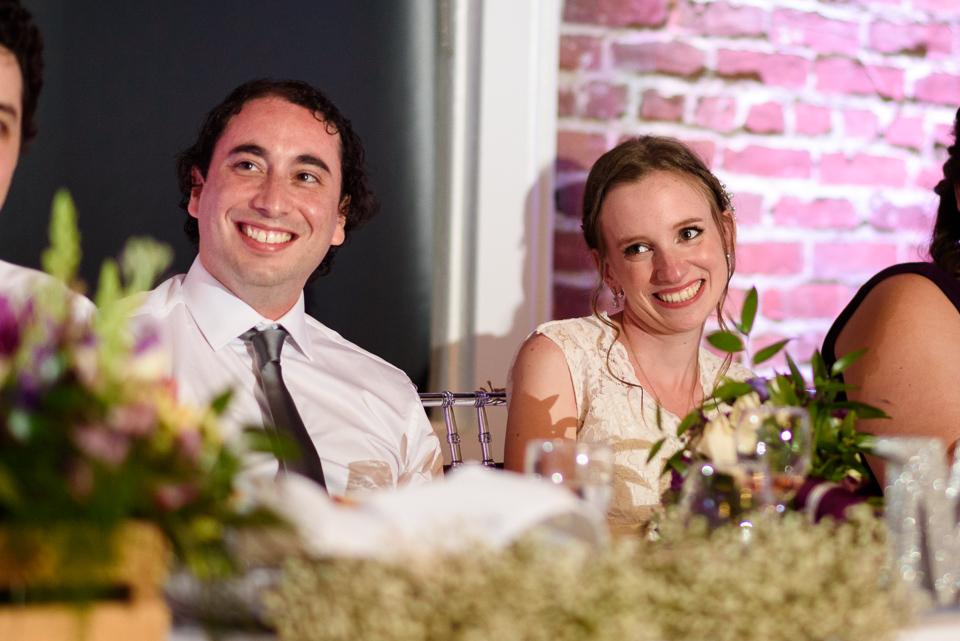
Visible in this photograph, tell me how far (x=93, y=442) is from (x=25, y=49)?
1.32 metres

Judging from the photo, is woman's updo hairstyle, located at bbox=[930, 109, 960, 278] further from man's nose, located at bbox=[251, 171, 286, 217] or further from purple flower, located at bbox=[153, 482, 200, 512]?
purple flower, located at bbox=[153, 482, 200, 512]

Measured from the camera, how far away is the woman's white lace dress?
1.73 metres

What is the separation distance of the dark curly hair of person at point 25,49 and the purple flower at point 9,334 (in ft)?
3.66

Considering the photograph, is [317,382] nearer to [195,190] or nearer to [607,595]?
[195,190]

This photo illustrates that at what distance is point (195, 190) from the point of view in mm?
1890

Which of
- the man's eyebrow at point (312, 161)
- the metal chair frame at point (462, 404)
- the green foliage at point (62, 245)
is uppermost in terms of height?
the man's eyebrow at point (312, 161)

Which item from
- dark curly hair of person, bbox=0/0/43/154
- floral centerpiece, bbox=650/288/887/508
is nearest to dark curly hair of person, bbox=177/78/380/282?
dark curly hair of person, bbox=0/0/43/154

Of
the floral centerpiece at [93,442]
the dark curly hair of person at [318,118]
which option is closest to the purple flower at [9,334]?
the floral centerpiece at [93,442]

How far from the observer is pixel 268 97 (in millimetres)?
1817

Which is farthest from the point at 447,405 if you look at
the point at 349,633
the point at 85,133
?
the point at 349,633

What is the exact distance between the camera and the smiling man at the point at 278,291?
1724mm

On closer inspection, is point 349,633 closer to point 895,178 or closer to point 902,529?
point 902,529

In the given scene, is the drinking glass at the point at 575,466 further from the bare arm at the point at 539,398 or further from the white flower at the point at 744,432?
the bare arm at the point at 539,398

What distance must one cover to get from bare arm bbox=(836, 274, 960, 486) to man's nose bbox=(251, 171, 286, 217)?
113 centimetres
